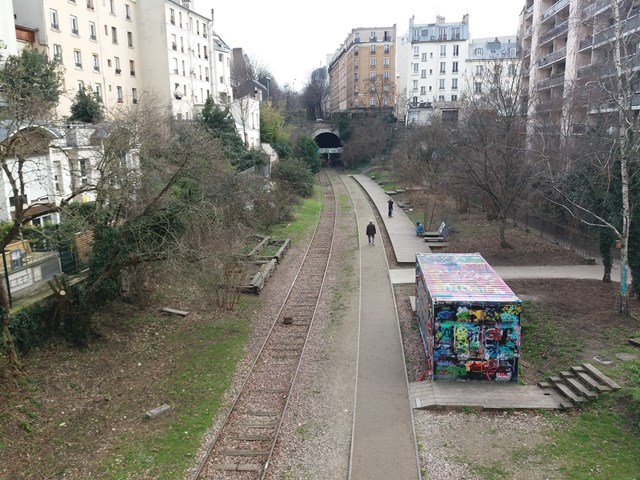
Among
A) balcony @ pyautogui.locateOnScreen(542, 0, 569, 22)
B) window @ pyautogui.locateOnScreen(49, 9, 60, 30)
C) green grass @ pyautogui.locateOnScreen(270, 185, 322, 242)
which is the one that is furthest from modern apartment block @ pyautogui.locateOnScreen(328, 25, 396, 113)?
window @ pyautogui.locateOnScreen(49, 9, 60, 30)

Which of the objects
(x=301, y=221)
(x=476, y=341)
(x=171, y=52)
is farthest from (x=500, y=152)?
(x=171, y=52)

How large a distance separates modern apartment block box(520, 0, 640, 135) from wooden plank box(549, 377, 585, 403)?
28.1ft

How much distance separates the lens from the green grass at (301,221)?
31656 mm

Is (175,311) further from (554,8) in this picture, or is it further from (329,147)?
(329,147)

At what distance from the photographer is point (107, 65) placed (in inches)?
1714

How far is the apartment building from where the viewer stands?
82125 millimetres

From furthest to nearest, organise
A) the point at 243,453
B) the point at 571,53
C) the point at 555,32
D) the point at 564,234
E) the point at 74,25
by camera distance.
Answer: the point at 555,32 → the point at 74,25 → the point at 571,53 → the point at 564,234 → the point at 243,453

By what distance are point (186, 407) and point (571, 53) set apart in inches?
1324

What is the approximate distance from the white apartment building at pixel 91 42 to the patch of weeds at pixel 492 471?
32265 millimetres

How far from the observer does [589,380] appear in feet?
41.3

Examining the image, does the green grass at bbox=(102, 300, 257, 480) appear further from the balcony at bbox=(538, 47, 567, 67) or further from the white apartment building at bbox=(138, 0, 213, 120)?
the balcony at bbox=(538, 47, 567, 67)

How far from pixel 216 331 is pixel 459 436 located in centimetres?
A: 875

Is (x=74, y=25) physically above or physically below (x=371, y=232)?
above

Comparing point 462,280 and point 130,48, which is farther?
point 130,48
